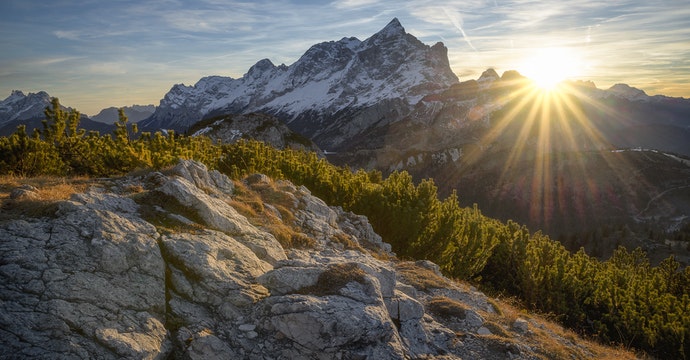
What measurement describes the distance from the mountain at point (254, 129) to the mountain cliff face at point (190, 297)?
114447 mm

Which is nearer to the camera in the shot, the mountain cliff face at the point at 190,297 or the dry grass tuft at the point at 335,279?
the mountain cliff face at the point at 190,297

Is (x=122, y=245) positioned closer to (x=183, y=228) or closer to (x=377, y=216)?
(x=183, y=228)

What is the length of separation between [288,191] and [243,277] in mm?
10049

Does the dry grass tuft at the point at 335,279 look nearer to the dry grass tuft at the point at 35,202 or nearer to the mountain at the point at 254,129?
the dry grass tuft at the point at 35,202

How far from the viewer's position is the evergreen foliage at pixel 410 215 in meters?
17.0

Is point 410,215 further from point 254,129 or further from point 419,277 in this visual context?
point 254,129

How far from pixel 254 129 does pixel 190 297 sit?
421 feet

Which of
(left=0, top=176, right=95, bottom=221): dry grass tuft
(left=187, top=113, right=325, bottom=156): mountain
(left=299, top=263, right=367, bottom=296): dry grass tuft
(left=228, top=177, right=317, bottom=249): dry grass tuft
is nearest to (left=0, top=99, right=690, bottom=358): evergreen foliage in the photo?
(left=228, top=177, right=317, bottom=249): dry grass tuft

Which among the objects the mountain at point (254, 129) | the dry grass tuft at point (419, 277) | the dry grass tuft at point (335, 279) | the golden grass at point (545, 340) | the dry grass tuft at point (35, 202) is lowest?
the golden grass at point (545, 340)

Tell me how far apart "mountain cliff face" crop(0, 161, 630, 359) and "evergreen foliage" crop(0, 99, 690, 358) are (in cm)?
667

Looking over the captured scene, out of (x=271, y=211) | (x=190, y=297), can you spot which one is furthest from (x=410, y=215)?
(x=190, y=297)

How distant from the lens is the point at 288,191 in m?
19.5

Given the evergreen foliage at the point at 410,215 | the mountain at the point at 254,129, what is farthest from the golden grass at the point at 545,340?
the mountain at the point at 254,129

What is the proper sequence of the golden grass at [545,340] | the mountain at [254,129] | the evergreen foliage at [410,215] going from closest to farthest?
the golden grass at [545,340] → the evergreen foliage at [410,215] → the mountain at [254,129]
